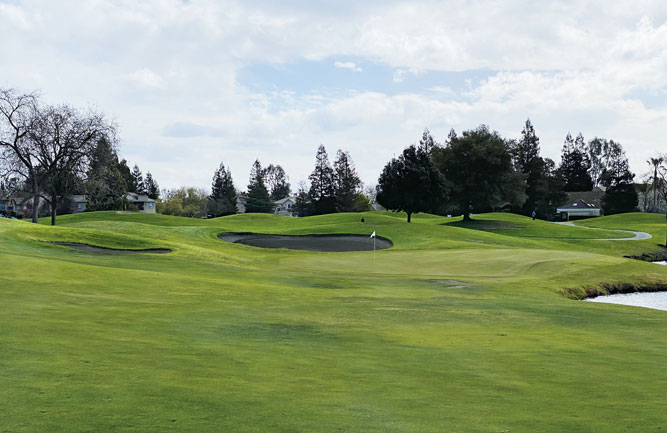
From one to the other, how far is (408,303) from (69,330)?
1267cm

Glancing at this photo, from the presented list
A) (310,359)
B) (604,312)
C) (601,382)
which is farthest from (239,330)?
(604,312)

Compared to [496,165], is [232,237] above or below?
below

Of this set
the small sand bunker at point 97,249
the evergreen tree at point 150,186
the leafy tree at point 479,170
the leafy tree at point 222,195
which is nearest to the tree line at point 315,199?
the leafy tree at point 222,195

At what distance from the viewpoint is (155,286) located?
2108 cm

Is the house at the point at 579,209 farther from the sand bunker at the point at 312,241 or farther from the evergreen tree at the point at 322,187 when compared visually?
the sand bunker at the point at 312,241

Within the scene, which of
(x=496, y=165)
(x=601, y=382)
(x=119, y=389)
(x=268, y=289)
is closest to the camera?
(x=119, y=389)

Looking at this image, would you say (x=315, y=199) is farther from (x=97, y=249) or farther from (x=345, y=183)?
(x=97, y=249)

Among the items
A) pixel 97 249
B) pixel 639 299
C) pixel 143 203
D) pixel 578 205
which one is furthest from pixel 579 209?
pixel 97 249

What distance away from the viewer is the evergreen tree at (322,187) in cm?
13925

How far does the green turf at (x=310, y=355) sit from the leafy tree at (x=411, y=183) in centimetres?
3945

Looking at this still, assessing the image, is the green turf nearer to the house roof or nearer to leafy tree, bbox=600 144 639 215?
leafy tree, bbox=600 144 639 215

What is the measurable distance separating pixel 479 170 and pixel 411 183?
1759cm

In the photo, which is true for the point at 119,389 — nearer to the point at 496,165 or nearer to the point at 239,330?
the point at 239,330

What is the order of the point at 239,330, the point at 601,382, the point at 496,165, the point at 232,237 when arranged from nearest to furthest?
1. the point at 601,382
2. the point at 239,330
3. the point at 232,237
4. the point at 496,165
